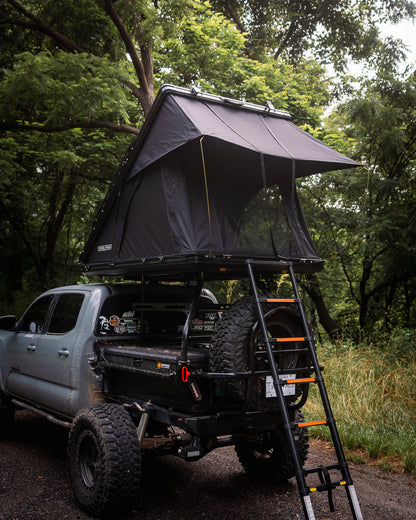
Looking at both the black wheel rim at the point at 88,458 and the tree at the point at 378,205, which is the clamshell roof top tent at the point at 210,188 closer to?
the black wheel rim at the point at 88,458

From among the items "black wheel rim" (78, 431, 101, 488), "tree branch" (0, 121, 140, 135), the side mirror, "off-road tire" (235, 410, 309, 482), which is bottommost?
"off-road tire" (235, 410, 309, 482)

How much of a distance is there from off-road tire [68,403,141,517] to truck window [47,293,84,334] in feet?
4.07

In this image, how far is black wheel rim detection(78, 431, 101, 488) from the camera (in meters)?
4.23

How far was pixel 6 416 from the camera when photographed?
628 cm

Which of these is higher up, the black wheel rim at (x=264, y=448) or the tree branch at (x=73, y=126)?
the tree branch at (x=73, y=126)

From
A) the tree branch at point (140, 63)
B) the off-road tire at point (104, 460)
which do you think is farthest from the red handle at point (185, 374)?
the tree branch at point (140, 63)

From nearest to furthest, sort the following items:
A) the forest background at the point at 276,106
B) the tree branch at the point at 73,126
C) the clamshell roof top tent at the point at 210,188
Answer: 1. the clamshell roof top tent at the point at 210,188
2. the forest background at the point at 276,106
3. the tree branch at the point at 73,126

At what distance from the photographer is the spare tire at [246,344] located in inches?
152

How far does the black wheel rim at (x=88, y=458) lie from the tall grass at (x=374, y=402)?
10.5ft

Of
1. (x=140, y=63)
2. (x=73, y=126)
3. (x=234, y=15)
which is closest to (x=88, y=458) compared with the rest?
(x=73, y=126)

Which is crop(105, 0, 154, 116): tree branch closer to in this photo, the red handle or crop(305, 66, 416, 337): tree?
crop(305, 66, 416, 337): tree

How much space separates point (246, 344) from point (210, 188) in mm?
1572

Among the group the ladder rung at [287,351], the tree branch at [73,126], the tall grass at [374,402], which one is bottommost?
the tall grass at [374,402]

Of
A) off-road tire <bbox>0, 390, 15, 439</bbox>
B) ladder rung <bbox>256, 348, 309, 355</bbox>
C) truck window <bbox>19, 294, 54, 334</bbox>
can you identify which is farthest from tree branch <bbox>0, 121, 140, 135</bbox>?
ladder rung <bbox>256, 348, 309, 355</bbox>
